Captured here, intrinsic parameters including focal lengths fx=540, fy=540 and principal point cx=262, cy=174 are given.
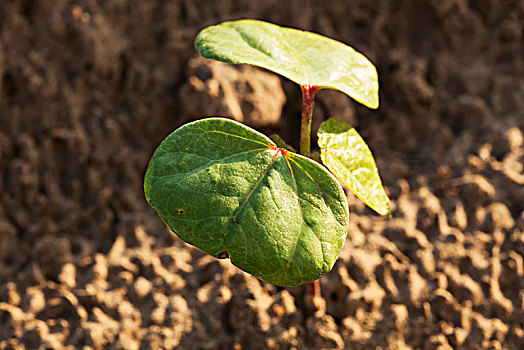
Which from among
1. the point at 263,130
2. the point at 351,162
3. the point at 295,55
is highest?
the point at 295,55

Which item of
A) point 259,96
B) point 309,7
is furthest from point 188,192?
point 309,7

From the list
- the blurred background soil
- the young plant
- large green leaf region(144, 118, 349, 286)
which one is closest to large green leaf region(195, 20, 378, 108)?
the young plant

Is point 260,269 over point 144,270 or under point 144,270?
over

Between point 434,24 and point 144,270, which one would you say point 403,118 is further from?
point 144,270

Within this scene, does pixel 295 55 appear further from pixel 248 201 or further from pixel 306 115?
pixel 248 201

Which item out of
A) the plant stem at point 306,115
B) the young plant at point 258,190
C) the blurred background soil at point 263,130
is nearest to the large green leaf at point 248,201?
the young plant at point 258,190

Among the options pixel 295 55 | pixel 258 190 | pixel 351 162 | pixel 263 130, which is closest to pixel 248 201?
pixel 258 190

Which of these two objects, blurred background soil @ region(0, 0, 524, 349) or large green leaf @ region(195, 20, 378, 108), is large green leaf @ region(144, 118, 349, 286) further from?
blurred background soil @ region(0, 0, 524, 349)
